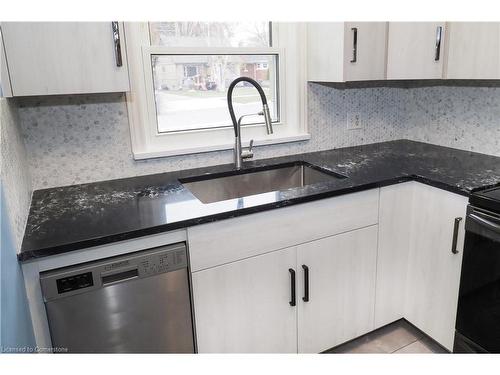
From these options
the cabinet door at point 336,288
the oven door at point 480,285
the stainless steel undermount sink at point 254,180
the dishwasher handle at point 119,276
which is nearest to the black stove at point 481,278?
the oven door at point 480,285

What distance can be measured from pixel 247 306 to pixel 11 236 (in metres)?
0.86

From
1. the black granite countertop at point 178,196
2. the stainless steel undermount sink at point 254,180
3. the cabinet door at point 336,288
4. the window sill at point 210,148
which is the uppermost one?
the window sill at point 210,148

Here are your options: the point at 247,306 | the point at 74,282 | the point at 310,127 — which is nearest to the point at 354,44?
the point at 310,127

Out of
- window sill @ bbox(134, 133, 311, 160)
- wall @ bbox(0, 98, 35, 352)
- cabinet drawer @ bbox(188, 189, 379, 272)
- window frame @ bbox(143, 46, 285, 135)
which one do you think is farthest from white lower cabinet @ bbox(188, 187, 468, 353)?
window frame @ bbox(143, 46, 285, 135)

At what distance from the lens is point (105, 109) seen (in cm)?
173

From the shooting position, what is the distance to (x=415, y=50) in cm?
189

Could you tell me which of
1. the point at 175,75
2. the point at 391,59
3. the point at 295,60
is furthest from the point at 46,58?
the point at 391,59

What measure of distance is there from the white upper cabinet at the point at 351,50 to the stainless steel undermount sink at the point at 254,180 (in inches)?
19.0

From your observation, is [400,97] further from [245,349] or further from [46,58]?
[46,58]

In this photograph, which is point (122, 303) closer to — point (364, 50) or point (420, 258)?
point (420, 258)

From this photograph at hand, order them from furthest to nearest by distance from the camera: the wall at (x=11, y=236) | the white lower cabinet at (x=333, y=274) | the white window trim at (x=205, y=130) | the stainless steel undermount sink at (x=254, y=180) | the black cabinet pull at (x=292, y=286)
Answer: the stainless steel undermount sink at (x=254, y=180) < the white window trim at (x=205, y=130) < the black cabinet pull at (x=292, y=286) < the white lower cabinet at (x=333, y=274) < the wall at (x=11, y=236)

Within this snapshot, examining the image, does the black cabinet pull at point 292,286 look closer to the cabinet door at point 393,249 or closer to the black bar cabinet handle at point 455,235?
the cabinet door at point 393,249

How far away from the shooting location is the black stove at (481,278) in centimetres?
143

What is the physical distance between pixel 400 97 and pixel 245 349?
182 centimetres
